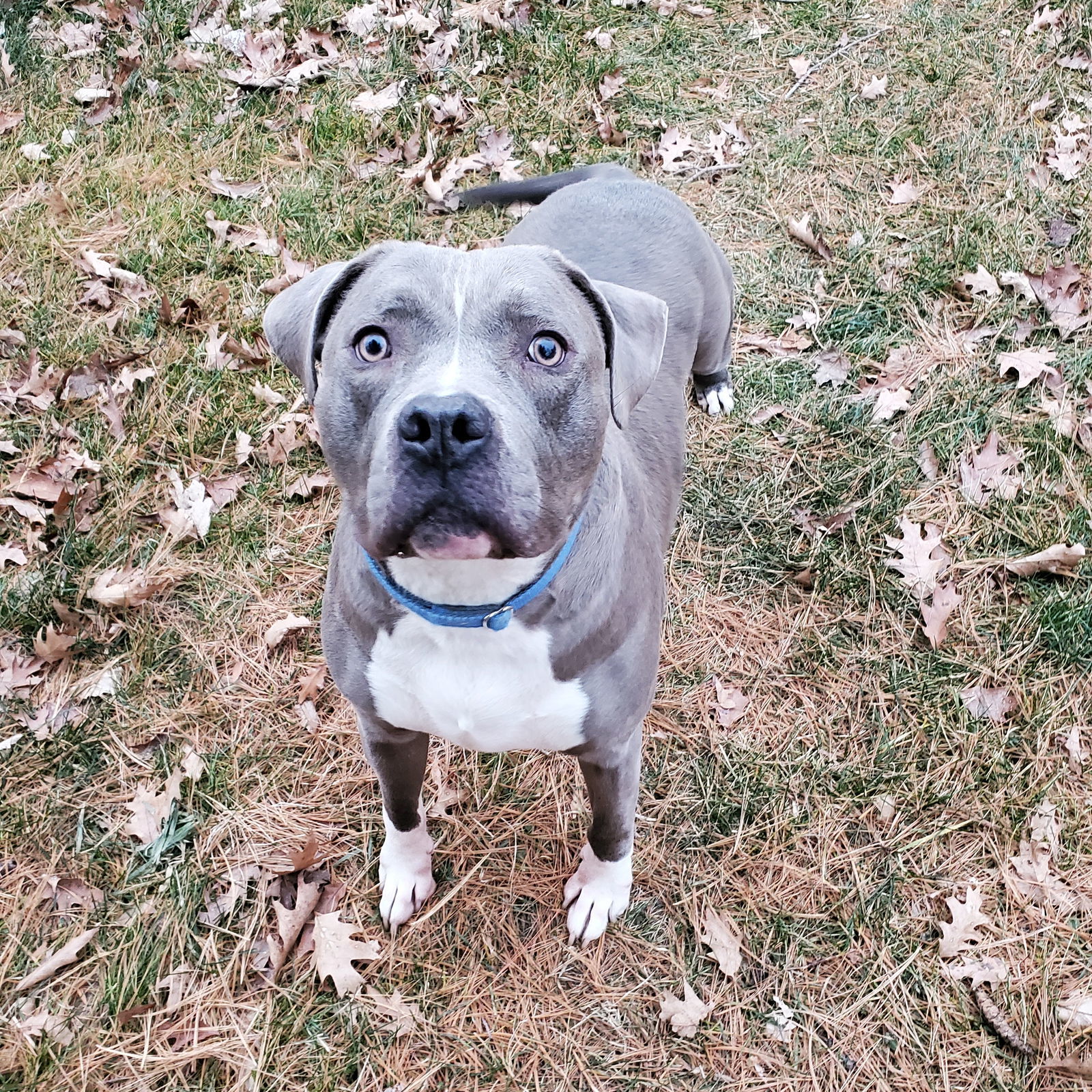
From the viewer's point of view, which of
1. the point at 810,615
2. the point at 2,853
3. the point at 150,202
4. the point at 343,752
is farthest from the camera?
the point at 150,202

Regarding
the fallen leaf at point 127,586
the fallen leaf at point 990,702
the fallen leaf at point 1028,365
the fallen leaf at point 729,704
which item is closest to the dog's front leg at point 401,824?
the fallen leaf at point 729,704

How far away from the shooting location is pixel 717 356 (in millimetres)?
4316

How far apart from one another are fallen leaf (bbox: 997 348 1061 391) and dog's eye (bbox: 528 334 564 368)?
3407mm

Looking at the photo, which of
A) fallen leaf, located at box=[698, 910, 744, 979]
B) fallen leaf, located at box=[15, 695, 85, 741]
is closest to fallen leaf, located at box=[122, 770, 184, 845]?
fallen leaf, located at box=[15, 695, 85, 741]

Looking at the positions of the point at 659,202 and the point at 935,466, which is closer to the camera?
the point at 659,202

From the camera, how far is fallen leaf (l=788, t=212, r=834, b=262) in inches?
208

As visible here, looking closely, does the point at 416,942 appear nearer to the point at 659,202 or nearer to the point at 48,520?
the point at 48,520

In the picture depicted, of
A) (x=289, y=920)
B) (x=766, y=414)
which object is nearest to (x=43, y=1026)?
(x=289, y=920)

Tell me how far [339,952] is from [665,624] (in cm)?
178

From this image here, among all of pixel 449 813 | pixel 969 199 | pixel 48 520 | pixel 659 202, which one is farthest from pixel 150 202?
pixel 969 199

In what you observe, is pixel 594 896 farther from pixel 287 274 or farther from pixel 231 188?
pixel 231 188

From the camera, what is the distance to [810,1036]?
308 centimetres

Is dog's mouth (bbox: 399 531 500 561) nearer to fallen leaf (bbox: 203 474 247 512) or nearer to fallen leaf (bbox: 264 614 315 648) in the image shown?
fallen leaf (bbox: 264 614 315 648)

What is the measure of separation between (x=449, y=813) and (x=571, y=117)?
4.55 m
